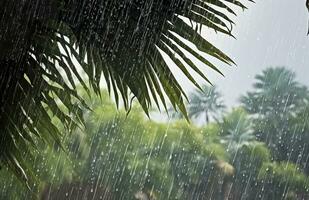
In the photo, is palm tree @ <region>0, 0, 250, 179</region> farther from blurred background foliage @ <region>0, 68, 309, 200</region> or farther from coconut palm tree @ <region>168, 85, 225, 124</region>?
coconut palm tree @ <region>168, 85, 225, 124</region>

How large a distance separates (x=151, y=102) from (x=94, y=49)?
153 mm

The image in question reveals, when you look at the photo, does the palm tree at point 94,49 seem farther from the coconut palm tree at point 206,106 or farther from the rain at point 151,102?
the coconut palm tree at point 206,106

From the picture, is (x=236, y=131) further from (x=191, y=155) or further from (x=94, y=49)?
(x=94, y=49)

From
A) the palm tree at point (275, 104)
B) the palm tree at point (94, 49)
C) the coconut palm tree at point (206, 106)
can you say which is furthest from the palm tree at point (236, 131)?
the palm tree at point (94, 49)

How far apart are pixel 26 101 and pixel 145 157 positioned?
1136 centimetres

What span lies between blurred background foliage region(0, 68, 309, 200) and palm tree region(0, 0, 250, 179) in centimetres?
841

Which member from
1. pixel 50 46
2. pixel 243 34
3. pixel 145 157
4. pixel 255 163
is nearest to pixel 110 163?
pixel 145 157

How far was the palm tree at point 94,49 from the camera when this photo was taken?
96 cm

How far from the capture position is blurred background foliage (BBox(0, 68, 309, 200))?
1106 cm

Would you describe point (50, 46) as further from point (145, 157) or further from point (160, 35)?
point (145, 157)

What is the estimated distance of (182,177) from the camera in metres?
12.7

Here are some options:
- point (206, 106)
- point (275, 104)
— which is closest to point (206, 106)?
point (206, 106)

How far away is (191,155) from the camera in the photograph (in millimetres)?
13430

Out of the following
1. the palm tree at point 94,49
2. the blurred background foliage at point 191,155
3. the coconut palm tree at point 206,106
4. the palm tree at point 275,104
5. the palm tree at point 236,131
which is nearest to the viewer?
the palm tree at point 94,49
